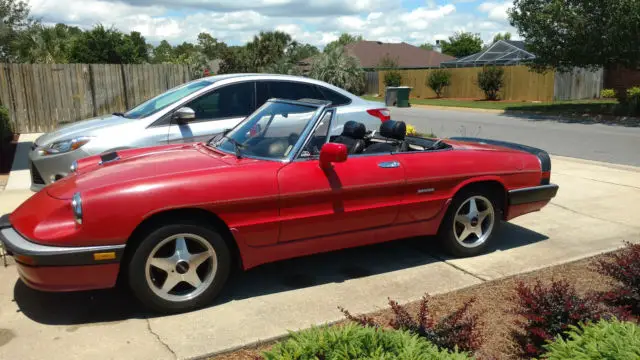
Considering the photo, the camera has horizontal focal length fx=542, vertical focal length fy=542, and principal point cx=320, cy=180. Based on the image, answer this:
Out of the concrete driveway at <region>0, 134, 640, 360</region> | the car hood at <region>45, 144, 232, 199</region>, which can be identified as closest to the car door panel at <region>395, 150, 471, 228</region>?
the concrete driveway at <region>0, 134, 640, 360</region>

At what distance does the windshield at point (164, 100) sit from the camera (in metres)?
6.76

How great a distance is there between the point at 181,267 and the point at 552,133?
579 inches

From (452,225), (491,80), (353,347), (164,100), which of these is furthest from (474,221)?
(491,80)

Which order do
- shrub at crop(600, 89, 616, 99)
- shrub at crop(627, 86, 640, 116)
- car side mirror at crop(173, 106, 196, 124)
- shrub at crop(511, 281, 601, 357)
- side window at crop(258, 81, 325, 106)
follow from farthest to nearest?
shrub at crop(600, 89, 616, 99)
shrub at crop(627, 86, 640, 116)
side window at crop(258, 81, 325, 106)
car side mirror at crop(173, 106, 196, 124)
shrub at crop(511, 281, 601, 357)

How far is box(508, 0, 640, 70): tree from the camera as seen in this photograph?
1889cm

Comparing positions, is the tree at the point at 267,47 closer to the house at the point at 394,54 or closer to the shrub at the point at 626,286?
the house at the point at 394,54

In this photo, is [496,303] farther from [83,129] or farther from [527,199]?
[83,129]

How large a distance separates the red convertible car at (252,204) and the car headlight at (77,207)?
1 cm

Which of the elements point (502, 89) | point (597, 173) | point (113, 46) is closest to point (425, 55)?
point (502, 89)

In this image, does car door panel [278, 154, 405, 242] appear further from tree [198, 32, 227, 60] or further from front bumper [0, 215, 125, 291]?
tree [198, 32, 227, 60]

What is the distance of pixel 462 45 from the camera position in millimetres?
93500

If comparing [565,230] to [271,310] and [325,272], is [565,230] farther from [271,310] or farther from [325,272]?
[271,310]

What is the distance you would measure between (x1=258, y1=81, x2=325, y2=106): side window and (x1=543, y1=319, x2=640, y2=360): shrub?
5.22m

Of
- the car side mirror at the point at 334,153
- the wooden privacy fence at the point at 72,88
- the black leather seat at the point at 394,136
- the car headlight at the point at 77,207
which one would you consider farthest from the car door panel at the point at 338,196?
the wooden privacy fence at the point at 72,88
